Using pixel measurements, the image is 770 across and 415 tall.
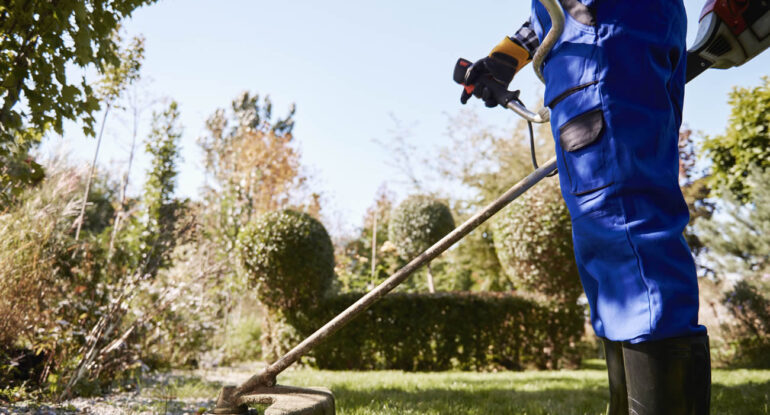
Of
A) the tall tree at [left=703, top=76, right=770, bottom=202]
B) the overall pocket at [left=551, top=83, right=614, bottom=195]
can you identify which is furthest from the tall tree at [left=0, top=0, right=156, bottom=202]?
the tall tree at [left=703, top=76, right=770, bottom=202]

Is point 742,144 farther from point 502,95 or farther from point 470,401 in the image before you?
point 502,95

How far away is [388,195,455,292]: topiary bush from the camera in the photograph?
10.2 meters

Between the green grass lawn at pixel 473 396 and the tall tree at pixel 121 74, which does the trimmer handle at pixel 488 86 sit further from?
the tall tree at pixel 121 74

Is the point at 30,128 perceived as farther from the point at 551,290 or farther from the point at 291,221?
the point at 551,290

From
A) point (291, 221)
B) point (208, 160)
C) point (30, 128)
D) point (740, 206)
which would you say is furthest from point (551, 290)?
point (208, 160)

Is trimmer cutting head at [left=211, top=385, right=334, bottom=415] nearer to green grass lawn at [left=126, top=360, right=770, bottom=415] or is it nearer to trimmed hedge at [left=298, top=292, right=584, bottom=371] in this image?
green grass lawn at [left=126, top=360, right=770, bottom=415]

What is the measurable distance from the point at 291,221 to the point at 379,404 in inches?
157

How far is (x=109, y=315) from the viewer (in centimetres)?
332

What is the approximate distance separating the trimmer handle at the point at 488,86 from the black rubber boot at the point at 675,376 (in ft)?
3.46

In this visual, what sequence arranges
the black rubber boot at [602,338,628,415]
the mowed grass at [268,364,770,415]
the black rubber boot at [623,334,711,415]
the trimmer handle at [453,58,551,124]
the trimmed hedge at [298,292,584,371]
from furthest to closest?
the trimmed hedge at [298,292,584,371] → the mowed grass at [268,364,770,415] → the trimmer handle at [453,58,551,124] → the black rubber boot at [602,338,628,415] → the black rubber boot at [623,334,711,415]

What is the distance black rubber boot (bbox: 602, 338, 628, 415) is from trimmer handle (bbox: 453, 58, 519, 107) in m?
0.98

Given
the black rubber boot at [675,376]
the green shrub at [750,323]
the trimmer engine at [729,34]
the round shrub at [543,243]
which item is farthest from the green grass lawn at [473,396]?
the green shrub at [750,323]

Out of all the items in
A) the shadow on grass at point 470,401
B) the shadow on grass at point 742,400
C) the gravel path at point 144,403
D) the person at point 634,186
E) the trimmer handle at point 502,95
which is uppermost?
the trimmer handle at point 502,95

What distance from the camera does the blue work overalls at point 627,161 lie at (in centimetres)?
112
